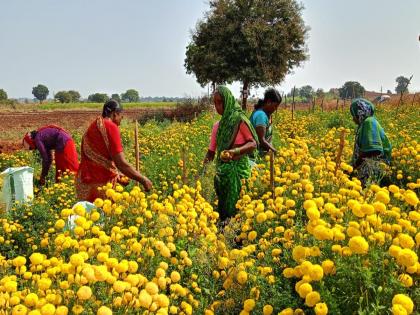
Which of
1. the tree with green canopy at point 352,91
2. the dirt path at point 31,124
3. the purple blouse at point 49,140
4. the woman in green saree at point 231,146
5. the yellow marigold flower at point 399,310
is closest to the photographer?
the yellow marigold flower at point 399,310

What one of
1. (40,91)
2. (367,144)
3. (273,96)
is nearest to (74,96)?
(40,91)

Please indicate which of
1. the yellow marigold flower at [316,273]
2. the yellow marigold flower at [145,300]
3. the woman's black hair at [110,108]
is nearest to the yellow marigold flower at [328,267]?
the yellow marigold flower at [316,273]

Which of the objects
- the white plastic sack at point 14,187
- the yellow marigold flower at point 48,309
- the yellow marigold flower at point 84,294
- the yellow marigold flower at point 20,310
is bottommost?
the white plastic sack at point 14,187

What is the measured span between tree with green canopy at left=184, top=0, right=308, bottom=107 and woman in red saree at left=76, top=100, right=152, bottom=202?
23839 mm

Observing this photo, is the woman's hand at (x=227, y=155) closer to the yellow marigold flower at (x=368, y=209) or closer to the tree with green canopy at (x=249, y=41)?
the yellow marigold flower at (x=368, y=209)

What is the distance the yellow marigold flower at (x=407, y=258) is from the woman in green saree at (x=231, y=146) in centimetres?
232

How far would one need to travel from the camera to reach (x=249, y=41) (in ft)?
90.9

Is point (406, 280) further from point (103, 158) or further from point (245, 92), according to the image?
point (245, 92)

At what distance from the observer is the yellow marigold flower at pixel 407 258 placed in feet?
5.91

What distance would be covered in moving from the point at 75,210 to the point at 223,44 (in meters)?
27.4

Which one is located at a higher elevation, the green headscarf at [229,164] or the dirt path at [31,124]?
the green headscarf at [229,164]

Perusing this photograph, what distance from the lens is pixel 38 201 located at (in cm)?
563

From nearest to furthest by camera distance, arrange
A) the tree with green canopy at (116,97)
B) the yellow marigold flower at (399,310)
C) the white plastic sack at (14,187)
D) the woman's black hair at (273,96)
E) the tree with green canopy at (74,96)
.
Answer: the yellow marigold flower at (399,310) < the tree with green canopy at (116,97) < the woman's black hair at (273,96) < the white plastic sack at (14,187) < the tree with green canopy at (74,96)

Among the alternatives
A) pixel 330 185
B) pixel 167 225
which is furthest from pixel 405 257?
pixel 330 185
